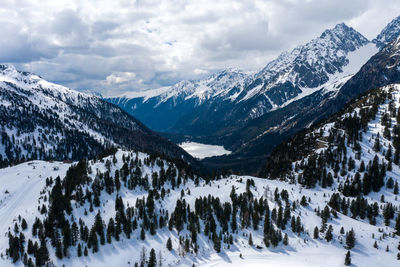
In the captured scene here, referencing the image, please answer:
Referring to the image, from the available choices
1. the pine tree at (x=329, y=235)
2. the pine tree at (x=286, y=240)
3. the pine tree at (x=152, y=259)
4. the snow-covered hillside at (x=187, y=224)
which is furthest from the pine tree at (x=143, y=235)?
the pine tree at (x=329, y=235)

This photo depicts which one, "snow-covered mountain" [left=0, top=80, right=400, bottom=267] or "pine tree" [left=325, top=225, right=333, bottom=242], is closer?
"snow-covered mountain" [left=0, top=80, right=400, bottom=267]

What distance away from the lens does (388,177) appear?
140 m

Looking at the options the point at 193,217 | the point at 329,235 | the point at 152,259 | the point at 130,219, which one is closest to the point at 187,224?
the point at 193,217

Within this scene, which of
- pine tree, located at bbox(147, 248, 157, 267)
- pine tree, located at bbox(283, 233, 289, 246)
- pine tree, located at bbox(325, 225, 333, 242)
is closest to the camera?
pine tree, located at bbox(147, 248, 157, 267)

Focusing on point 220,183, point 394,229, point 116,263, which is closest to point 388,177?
point 394,229

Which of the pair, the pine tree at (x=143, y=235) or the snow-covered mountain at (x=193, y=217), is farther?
the pine tree at (x=143, y=235)

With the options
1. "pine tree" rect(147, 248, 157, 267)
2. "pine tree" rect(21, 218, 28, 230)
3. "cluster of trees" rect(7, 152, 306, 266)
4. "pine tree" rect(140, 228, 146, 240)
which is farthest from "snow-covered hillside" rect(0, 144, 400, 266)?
"pine tree" rect(147, 248, 157, 267)

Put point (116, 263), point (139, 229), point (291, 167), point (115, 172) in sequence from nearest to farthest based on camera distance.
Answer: point (116, 263), point (139, 229), point (115, 172), point (291, 167)

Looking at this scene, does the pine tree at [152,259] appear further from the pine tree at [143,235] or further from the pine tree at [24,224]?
the pine tree at [24,224]

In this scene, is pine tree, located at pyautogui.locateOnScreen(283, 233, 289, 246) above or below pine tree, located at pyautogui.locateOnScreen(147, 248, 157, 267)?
above

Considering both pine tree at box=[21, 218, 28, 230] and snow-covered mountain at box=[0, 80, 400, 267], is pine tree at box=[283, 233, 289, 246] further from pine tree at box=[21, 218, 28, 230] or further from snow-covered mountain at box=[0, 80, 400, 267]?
pine tree at box=[21, 218, 28, 230]

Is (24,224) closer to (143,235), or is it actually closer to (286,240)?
(143,235)

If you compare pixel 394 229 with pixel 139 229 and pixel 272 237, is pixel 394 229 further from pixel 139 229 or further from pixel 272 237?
pixel 139 229

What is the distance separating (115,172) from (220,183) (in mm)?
53817
